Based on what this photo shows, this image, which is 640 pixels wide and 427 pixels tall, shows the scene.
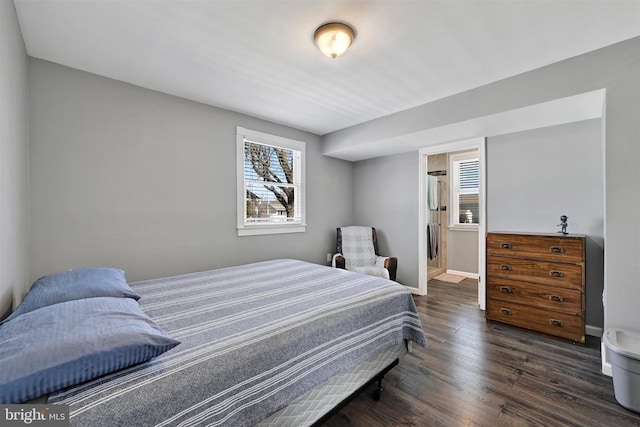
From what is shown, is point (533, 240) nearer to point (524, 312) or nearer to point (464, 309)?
point (524, 312)

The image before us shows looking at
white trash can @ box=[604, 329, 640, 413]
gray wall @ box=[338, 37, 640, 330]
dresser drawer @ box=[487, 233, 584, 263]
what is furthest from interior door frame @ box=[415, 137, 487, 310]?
white trash can @ box=[604, 329, 640, 413]

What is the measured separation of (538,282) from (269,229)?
3165 millimetres

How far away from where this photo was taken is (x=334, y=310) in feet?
5.40

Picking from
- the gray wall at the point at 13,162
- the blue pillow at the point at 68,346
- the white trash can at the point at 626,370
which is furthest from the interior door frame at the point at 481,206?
the gray wall at the point at 13,162

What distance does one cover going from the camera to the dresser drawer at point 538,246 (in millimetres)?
2615

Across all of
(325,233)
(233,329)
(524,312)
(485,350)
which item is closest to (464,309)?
(524,312)

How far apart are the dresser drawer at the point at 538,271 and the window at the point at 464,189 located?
8.34ft

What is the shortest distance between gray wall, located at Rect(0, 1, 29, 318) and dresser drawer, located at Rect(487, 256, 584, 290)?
13.3 ft

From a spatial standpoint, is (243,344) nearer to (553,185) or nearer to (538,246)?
(538,246)

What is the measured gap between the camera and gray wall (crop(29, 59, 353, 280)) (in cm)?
222

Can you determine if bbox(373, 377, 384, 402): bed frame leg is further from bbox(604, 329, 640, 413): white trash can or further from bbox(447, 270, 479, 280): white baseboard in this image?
bbox(447, 270, 479, 280): white baseboard

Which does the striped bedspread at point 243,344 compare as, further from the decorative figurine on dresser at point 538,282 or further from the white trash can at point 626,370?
the decorative figurine on dresser at point 538,282

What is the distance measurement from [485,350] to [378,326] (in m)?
1.44

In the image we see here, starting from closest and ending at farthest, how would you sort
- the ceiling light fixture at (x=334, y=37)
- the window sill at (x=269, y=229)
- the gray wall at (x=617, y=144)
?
the ceiling light fixture at (x=334, y=37) < the gray wall at (x=617, y=144) < the window sill at (x=269, y=229)
